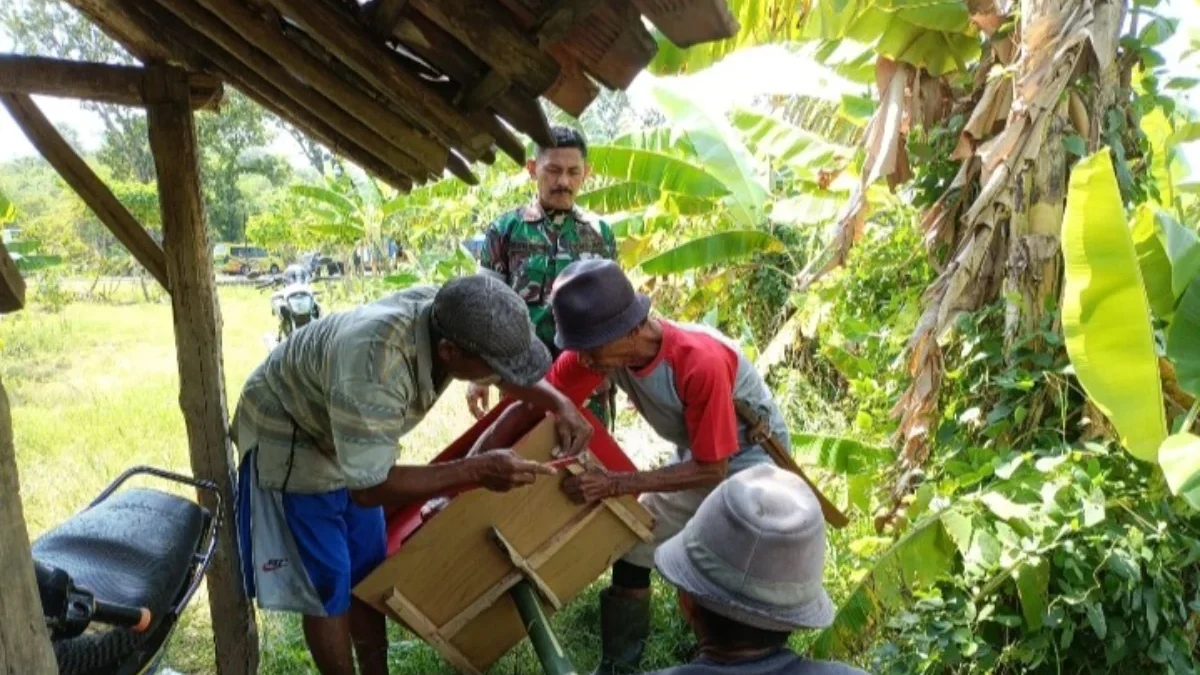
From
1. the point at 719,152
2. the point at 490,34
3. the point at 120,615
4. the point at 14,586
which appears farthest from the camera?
the point at 719,152

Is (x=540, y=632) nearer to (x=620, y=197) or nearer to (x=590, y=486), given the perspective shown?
(x=590, y=486)

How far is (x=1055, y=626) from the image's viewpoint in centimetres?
284

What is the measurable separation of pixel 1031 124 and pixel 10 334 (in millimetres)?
13258

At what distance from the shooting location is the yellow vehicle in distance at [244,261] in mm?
23808

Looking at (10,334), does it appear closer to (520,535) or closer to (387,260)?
(387,260)

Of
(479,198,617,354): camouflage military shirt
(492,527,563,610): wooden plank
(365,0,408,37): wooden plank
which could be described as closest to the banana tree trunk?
(479,198,617,354): camouflage military shirt

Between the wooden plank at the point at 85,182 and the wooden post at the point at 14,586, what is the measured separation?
2.04 metres

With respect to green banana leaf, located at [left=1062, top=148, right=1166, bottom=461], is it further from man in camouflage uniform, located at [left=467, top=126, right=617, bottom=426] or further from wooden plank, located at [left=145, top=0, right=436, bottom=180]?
wooden plank, located at [left=145, top=0, right=436, bottom=180]

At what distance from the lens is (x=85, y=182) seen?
10.8ft

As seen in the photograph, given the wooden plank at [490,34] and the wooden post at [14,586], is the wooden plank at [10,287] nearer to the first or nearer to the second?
the wooden post at [14,586]

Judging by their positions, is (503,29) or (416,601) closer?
(503,29)

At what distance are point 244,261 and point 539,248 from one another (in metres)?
27.6

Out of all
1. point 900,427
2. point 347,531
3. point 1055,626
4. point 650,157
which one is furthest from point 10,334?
point 1055,626

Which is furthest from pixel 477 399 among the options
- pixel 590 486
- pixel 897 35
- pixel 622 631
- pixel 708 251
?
pixel 708 251
